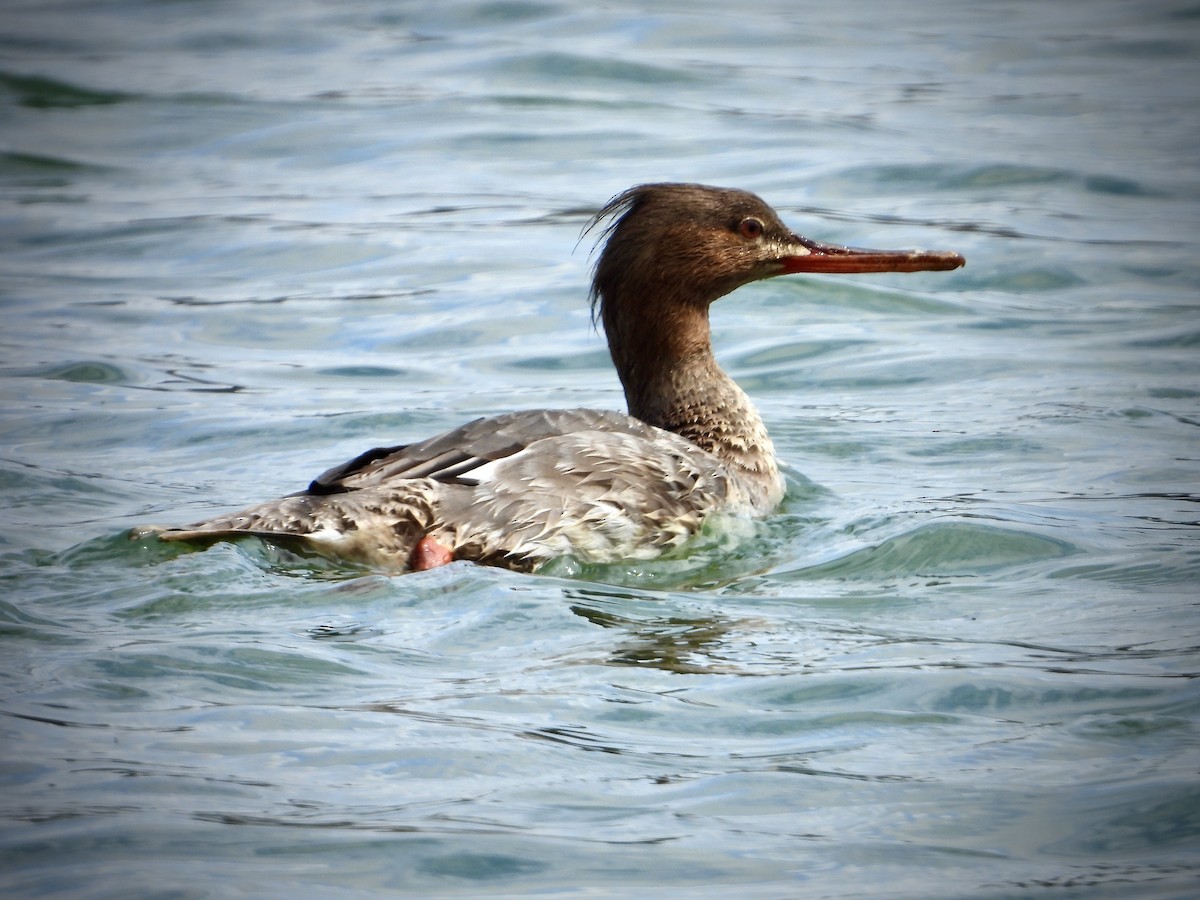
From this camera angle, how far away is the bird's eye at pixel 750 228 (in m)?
7.05

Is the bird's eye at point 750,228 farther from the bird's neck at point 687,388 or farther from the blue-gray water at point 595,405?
the blue-gray water at point 595,405

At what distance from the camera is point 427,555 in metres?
5.68

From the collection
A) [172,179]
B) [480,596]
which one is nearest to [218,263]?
[172,179]

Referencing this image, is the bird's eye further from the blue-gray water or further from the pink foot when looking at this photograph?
the pink foot

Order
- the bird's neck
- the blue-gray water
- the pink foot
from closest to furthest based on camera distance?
the blue-gray water, the pink foot, the bird's neck

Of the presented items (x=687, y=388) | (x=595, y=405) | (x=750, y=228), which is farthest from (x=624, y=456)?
(x=595, y=405)

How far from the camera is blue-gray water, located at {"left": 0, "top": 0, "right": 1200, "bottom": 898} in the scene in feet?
13.1

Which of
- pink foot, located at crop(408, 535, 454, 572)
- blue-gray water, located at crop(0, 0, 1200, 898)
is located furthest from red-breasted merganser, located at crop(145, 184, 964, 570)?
blue-gray water, located at crop(0, 0, 1200, 898)

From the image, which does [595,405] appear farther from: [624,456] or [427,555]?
[427,555]

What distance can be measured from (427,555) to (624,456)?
0.97 meters

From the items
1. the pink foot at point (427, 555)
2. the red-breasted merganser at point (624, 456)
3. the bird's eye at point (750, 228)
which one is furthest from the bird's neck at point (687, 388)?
the pink foot at point (427, 555)

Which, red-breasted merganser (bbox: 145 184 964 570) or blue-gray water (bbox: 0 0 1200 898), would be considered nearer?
blue-gray water (bbox: 0 0 1200 898)

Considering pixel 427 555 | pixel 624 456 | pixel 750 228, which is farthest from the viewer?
pixel 750 228

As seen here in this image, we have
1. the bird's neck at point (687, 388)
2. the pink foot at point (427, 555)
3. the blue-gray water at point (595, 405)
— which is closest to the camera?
the blue-gray water at point (595, 405)
